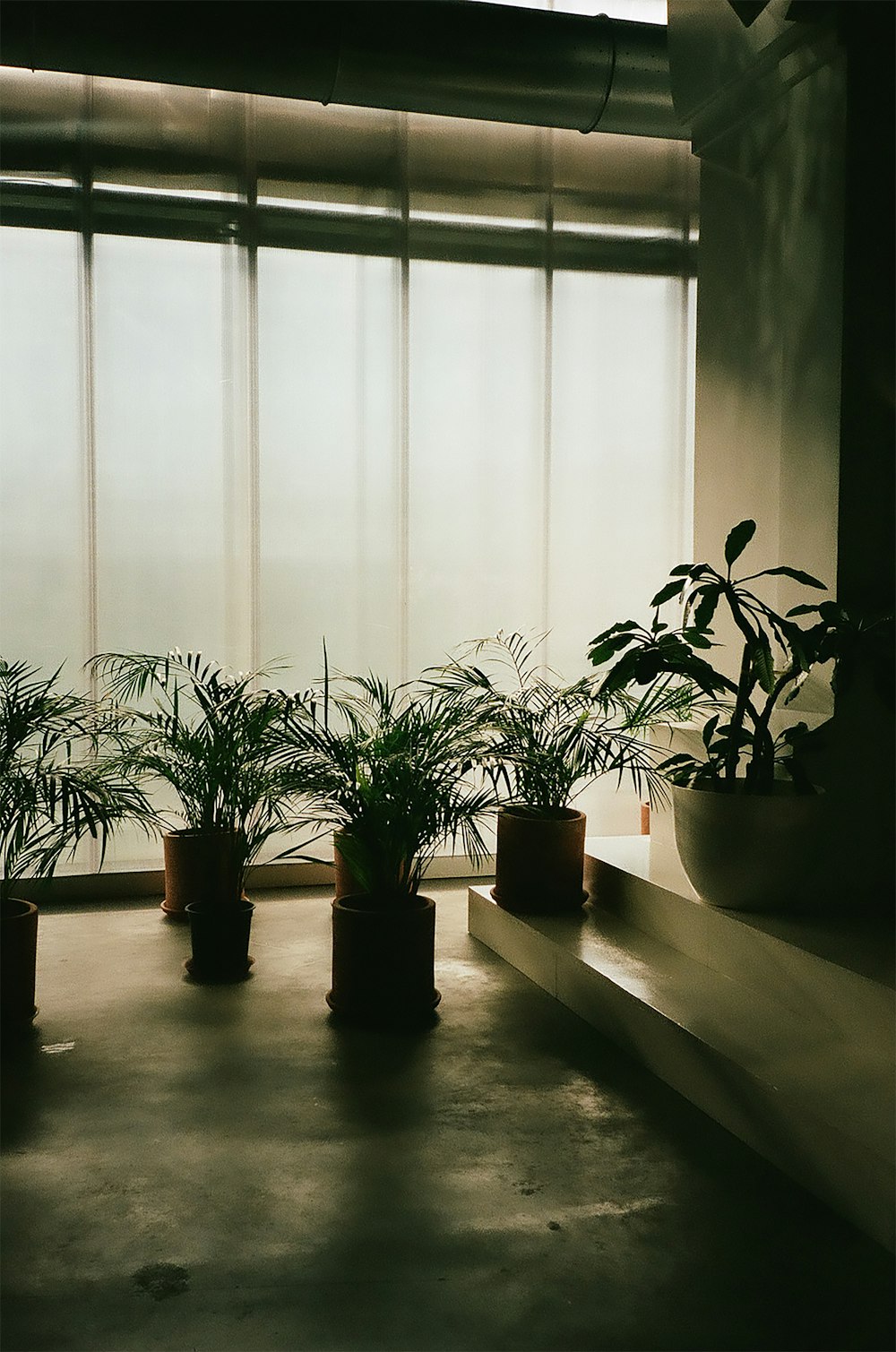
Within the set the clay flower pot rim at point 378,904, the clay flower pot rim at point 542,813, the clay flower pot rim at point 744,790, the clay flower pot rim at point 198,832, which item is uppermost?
the clay flower pot rim at point 744,790

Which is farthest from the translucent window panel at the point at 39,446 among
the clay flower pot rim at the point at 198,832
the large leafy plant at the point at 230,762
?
the large leafy plant at the point at 230,762

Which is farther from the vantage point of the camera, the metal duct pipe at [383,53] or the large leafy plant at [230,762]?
the metal duct pipe at [383,53]

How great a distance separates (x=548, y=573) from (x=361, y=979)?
2.79m

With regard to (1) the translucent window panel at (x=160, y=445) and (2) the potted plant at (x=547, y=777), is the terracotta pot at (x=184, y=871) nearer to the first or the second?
(1) the translucent window panel at (x=160, y=445)

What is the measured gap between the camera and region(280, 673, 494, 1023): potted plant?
3570mm

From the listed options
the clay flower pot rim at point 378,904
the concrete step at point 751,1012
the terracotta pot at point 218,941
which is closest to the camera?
the concrete step at point 751,1012

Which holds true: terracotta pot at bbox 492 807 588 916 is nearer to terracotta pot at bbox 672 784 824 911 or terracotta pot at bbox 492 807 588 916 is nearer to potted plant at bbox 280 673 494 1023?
potted plant at bbox 280 673 494 1023

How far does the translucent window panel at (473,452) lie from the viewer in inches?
221

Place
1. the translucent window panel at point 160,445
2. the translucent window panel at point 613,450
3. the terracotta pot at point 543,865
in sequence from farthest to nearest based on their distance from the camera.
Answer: the translucent window panel at point 613,450 → the translucent window panel at point 160,445 → the terracotta pot at point 543,865

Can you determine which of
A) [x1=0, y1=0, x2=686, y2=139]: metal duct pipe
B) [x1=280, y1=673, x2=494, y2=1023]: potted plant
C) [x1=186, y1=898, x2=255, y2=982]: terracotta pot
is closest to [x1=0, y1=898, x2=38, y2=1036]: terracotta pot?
[x1=186, y1=898, x2=255, y2=982]: terracotta pot

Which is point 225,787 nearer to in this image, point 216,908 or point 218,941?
point 216,908

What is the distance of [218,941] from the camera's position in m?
4.02

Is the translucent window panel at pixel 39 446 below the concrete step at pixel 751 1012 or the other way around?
the other way around

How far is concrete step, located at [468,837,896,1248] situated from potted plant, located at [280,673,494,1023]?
0.57m
